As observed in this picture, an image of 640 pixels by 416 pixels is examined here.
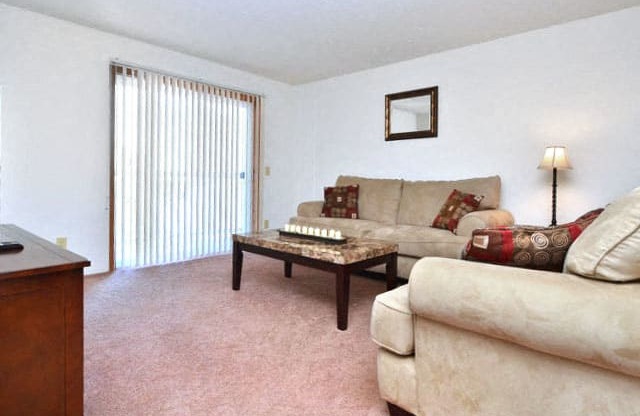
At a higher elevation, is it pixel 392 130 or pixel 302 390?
pixel 392 130

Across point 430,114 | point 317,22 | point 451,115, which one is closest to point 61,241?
point 317,22

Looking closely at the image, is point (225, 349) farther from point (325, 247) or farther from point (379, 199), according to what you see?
point (379, 199)

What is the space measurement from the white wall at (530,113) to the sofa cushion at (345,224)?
93cm

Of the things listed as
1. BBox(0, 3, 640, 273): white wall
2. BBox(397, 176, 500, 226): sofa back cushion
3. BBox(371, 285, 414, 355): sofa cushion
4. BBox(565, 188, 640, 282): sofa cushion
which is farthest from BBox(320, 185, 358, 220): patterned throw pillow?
BBox(565, 188, 640, 282): sofa cushion

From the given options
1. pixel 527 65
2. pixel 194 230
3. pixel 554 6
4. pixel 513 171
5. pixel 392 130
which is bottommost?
pixel 194 230

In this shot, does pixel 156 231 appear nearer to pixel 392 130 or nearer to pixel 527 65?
pixel 392 130

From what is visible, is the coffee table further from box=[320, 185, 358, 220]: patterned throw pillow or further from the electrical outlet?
the electrical outlet

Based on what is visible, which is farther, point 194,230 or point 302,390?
point 194,230

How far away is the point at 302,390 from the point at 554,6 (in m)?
3.20

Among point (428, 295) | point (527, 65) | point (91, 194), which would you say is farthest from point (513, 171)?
point (91, 194)

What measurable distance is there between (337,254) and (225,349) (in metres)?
0.80

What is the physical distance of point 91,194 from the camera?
3504 mm

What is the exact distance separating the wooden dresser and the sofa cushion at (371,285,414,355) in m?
0.99

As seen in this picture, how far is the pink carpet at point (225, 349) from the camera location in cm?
155
